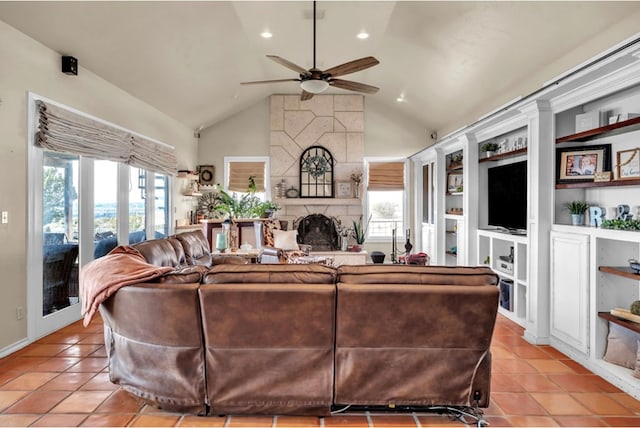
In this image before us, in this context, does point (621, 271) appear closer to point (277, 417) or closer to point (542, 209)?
point (542, 209)

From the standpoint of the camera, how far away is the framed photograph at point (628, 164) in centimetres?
298

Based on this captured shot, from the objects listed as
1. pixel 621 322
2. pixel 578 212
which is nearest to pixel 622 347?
pixel 621 322

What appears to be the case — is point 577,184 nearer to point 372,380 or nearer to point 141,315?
point 372,380

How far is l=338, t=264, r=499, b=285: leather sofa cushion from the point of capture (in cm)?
230

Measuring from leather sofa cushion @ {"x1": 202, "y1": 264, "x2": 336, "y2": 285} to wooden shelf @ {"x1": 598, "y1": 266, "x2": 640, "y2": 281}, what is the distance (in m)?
2.05

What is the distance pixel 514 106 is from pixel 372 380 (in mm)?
2964

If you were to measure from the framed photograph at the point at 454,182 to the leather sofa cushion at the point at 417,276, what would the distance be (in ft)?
13.2

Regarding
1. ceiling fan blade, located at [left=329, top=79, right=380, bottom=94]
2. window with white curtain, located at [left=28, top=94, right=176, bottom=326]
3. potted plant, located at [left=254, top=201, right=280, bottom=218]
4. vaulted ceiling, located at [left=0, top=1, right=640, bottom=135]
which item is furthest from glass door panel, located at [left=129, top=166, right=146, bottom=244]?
ceiling fan blade, located at [left=329, top=79, right=380, bottom=94]

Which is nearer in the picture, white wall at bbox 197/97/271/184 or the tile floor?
the tile floor

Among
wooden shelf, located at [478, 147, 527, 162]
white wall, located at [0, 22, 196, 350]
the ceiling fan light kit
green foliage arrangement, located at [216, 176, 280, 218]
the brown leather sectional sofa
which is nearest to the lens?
the brown leather sectional sofa

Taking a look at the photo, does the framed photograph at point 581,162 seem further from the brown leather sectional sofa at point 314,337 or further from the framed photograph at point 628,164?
the brown leather sectional sofa at point 314,337

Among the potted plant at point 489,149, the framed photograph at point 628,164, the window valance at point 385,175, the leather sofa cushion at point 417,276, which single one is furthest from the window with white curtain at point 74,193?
the framed photograph at point 628,164

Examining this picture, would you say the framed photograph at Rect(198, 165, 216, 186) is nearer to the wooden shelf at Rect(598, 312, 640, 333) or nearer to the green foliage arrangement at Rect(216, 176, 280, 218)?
the green foliage arrangement at Rect(216, 176, 280, 218)

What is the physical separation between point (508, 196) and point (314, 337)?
342cm
